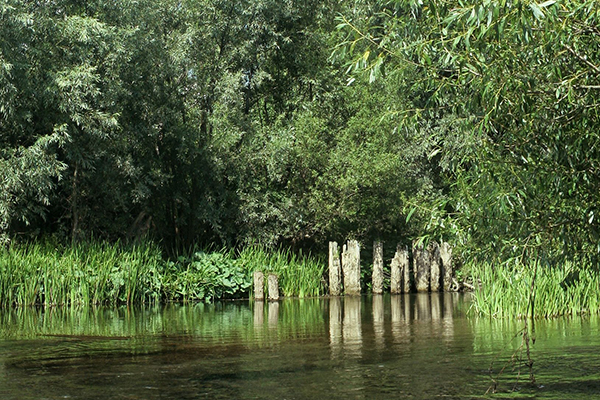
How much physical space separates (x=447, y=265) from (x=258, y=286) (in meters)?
7.15

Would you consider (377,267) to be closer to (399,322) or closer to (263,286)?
(263,286)

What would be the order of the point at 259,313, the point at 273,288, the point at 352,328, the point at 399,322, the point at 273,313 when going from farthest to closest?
1. the point at 273,288
2. the point at 259,313
3. the point at 273,313
4. the point at 399,322
5. the point at 352,328

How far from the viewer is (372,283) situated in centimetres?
2725

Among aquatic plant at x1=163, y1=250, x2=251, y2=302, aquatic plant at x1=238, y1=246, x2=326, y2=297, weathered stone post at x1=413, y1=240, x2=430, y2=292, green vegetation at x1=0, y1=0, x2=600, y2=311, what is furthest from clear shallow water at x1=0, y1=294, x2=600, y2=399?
weathered stone post at x1=413, y1=240, x2=430, y2=292

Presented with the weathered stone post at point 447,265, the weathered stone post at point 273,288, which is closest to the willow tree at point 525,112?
A: the weathered stone post at point 273,288

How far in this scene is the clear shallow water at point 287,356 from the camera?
27.0 feet

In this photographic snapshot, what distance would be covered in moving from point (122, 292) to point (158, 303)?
3.54 feet

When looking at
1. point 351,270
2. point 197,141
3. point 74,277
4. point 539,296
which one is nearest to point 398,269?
point 351,270

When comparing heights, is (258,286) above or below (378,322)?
above

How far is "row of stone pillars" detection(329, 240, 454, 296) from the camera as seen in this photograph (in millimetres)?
25953

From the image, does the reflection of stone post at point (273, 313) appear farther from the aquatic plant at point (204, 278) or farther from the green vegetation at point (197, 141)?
the green vegetation at point (197, 141)

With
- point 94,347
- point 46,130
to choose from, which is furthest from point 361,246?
point 94,347

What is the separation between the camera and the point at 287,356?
35.5 ft

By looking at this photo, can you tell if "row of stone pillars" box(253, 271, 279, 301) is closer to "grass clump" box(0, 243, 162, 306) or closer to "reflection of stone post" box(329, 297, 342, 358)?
"reflection of stone post" box(329, 297, 342, 358)
